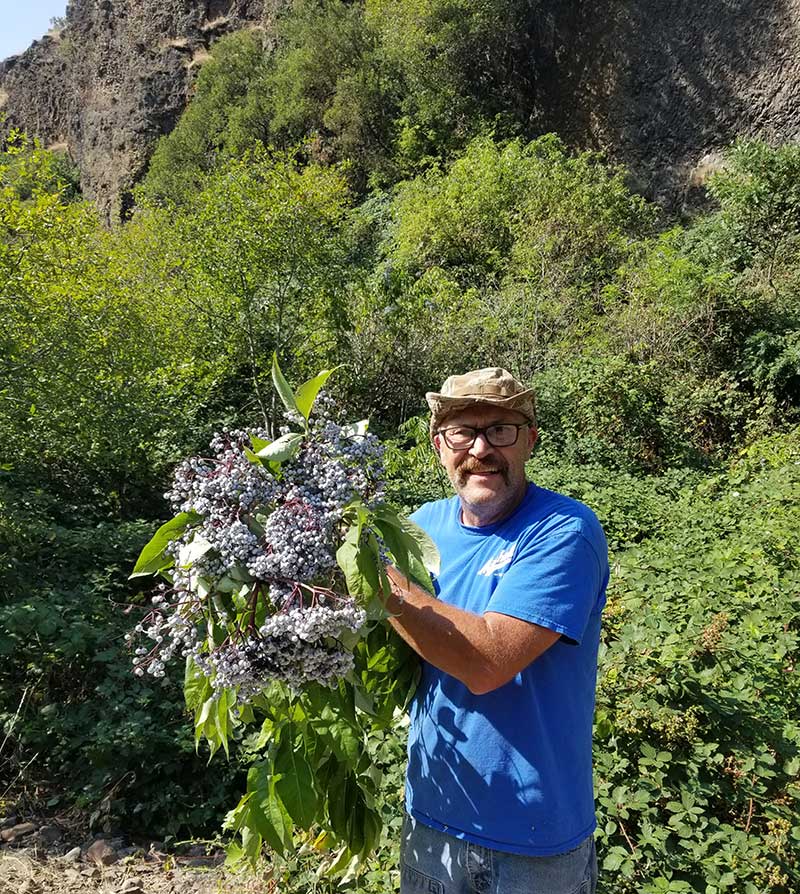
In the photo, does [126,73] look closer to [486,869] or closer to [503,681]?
[503,681]

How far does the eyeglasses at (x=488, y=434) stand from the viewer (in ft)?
6.26

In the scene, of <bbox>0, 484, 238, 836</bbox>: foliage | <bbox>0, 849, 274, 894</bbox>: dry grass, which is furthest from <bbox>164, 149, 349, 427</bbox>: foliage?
<bbox>0, 849, 274, 894</bbox>: dry grass

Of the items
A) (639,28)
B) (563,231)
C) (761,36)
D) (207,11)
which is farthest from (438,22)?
(207,11)

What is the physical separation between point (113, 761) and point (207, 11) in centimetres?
3422

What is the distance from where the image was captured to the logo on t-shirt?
5.82 ft

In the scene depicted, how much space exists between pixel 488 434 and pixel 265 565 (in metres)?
0.79

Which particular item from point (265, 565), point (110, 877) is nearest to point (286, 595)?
point (265, 565)

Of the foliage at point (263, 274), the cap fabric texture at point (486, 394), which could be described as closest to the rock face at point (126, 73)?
the foliage at point (263, 274)

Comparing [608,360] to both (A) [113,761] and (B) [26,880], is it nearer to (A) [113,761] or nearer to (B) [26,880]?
(A) [113,761]

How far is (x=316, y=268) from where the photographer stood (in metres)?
10.0

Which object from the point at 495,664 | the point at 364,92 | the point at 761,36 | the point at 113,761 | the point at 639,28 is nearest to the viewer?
the point at 495,664

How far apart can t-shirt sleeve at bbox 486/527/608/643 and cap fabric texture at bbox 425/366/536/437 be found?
15.4 inches

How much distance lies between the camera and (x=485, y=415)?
1931 mm

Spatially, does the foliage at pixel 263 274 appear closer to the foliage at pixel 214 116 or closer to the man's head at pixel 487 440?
the man's head at pixel 487 440
